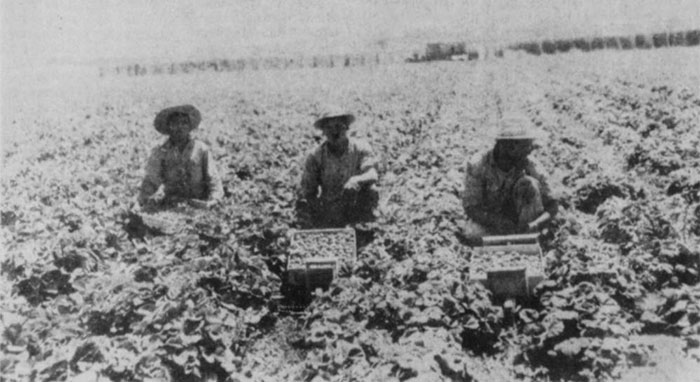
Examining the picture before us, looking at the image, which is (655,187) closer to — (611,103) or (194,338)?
(194,338)

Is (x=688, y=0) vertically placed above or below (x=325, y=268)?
above

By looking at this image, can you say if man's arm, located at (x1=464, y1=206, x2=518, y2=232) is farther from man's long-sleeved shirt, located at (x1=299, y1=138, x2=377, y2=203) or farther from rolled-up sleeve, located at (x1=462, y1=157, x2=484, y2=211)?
man's long-sleeved shirt, located at (x1=299, y1=138, x2=377, y2=203)

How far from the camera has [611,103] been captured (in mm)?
13109

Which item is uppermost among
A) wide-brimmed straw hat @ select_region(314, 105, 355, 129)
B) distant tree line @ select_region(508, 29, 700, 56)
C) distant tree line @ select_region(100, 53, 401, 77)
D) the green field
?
distant tree line @ select_region(100, 53, 401, 77)

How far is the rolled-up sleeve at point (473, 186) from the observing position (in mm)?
5348

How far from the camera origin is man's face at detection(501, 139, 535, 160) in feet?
16.6

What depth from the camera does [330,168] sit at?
6066mm

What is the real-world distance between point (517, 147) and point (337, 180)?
5.52ft

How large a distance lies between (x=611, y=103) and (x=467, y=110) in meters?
3.53

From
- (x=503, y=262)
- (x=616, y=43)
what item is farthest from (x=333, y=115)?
(x=616, y=43)

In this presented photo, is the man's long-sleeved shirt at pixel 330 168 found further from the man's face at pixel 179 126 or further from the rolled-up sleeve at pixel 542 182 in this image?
the rolled-up sleeve at pixel 542 182

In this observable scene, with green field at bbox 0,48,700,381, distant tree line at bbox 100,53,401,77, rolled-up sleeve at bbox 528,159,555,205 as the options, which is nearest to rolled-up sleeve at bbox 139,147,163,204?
green field at bbox 0,48,700,381

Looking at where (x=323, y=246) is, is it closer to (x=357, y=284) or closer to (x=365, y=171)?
(x=357, y=284)

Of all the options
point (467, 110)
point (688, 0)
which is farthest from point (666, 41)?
point (467, 110)
